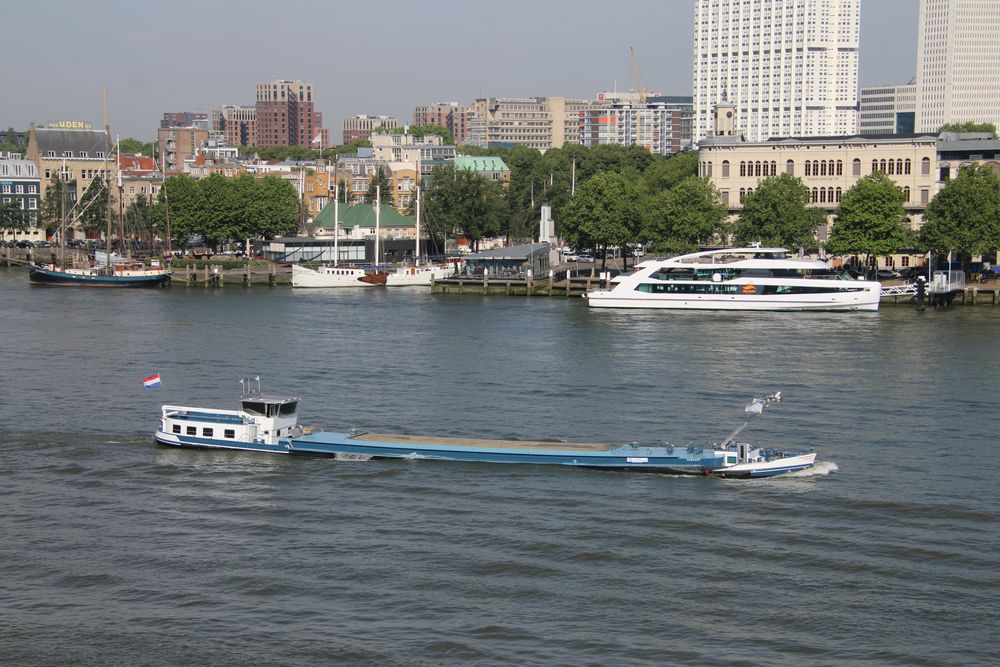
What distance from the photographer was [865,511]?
1332 inches

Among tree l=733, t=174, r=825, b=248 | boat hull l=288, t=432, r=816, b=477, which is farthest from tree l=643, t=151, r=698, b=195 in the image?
boat hull l=288, t=432, r=816, b=477

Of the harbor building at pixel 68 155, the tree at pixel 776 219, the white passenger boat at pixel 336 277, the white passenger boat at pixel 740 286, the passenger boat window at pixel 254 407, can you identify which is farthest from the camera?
the harbor building at pixel 68 155

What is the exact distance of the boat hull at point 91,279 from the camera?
100312 millimetres

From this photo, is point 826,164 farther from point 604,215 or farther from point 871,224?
point 604,215

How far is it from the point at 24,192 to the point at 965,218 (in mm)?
111784

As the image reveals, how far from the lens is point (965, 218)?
87312mm

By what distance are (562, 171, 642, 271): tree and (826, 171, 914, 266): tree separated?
17584mm

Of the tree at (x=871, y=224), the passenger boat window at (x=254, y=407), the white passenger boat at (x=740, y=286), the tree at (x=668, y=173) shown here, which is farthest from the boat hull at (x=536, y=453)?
the tree at (x=668, y=173)

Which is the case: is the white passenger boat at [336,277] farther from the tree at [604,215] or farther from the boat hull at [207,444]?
the boat hull at [207,444]

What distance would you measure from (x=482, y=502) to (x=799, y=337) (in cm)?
3641

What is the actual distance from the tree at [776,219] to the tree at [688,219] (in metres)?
2.80

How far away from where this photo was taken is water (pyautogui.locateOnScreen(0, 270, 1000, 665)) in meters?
26.2

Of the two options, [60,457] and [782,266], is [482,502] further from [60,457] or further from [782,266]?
[782,266]

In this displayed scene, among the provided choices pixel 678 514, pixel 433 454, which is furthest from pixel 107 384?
pixel 678 514
